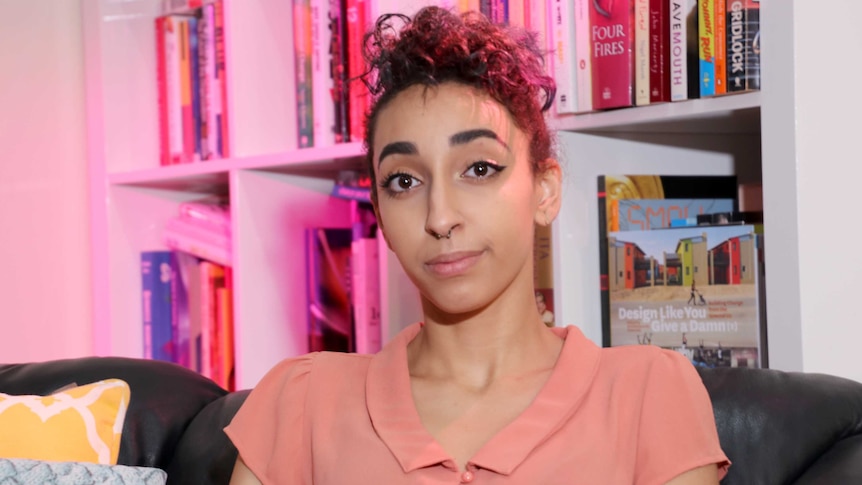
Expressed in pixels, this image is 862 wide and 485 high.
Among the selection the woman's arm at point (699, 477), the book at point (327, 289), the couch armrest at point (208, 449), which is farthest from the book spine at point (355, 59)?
the woman's arm at point (699, 477)

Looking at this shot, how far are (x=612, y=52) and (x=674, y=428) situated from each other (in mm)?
672

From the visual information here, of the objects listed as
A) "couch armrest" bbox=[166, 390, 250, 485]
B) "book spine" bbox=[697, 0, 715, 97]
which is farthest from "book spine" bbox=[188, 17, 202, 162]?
"book spine" bbox=[697, 0, 715, 97]

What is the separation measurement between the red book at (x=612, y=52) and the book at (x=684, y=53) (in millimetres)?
69

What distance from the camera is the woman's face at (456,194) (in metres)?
1.11

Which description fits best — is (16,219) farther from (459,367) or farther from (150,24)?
(459,367)

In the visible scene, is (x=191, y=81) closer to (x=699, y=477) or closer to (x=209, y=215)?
(x=209, y=215)

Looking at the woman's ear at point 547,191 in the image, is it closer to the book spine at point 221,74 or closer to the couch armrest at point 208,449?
the couch armrest at point 208,449

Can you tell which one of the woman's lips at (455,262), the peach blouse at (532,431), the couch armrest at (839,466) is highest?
the woman's lips at (455,262)

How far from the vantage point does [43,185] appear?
7.99 ft

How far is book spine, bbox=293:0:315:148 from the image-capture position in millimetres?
2111

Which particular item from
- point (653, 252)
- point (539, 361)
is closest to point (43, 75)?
point (653, 252)

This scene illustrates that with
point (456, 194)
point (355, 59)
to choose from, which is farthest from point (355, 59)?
point (456, 194)

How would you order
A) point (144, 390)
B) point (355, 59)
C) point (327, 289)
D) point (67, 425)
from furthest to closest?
point (327, 289), point (355, 59), point (144, 390), point (67, 425)

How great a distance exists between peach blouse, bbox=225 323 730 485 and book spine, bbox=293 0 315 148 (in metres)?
0.94
